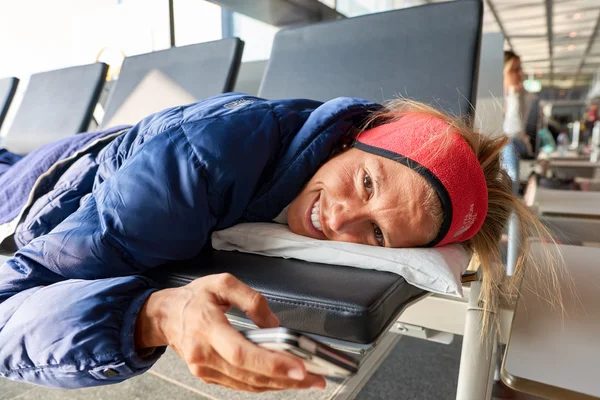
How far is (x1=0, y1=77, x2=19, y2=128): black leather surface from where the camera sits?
2.53m

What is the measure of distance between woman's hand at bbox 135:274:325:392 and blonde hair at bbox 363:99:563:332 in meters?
0.49

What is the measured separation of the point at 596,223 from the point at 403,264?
89 centimetres

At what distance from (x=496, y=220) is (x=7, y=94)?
2.86 meters

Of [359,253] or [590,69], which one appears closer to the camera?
[359,253]

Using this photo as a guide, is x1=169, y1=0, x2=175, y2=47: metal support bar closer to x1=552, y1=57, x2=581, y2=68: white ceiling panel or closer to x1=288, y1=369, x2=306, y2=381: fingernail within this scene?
x1=288, y1=369, x2=306, y2=381: fingernail

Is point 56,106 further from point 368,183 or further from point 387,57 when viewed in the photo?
point 368,183

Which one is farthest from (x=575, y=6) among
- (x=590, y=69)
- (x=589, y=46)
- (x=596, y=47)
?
(x=590, y=69)

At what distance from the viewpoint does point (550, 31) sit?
8297 mm

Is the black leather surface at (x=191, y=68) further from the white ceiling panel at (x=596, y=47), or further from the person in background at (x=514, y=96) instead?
the white ceiling panel at (x=596, y=47)

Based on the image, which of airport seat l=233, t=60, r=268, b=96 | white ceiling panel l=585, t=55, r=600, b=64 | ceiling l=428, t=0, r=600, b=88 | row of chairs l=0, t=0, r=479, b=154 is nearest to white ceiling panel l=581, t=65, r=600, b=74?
ceiling l=428, t=0, r=600, b=88

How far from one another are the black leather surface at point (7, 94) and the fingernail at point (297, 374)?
9.42 ft

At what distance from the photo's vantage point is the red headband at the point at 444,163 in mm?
700

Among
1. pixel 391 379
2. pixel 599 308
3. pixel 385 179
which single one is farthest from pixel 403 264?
pixel 391 379

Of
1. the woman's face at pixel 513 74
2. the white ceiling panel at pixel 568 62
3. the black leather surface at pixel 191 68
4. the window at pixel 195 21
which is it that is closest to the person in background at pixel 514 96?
the woman's face at pixel 513 74
